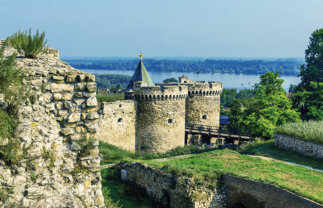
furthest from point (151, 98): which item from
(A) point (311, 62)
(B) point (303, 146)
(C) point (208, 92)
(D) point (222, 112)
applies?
(D) point (222, 112)

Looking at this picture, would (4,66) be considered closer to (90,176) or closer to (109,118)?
(90,176)

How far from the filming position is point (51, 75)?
6.49 m

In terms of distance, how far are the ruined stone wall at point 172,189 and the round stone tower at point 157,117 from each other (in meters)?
8.12

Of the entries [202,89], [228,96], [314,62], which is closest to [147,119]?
[202,89]

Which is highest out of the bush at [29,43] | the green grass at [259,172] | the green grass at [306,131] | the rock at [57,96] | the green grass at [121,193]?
the bush at [29,43]

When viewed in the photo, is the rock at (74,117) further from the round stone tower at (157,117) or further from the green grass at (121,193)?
the round stone tower at (157,117)

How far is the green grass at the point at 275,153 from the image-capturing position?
60.7ft

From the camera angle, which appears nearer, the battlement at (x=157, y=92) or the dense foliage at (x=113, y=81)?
the battlement at (x=157, y=92)

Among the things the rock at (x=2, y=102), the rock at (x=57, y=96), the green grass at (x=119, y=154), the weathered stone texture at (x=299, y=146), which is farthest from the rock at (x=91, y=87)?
the weathered stone texture at (x=299, y=146)

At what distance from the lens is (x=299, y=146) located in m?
20.3

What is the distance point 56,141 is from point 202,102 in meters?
24.1

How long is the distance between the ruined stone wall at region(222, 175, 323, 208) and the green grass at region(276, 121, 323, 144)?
683 cm

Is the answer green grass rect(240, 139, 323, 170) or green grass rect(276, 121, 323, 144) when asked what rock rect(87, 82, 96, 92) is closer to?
green grass rect(240, 139, 323, 170)

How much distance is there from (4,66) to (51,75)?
895mm
